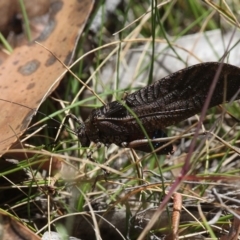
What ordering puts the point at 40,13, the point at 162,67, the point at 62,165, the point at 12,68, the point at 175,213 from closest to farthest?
1. the point at 175,213
2. the point at 62,165
3. the point at 12,68
4. the point at 40,13
5. the point at 162,67

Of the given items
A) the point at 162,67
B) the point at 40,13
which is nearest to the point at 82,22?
the point at 40,13

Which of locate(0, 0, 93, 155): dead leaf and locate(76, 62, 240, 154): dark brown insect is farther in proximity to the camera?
locate(0, 0, 93, 155): dead leaf

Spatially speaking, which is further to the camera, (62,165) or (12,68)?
(12,68)

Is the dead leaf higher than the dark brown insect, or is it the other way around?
the dead leaf

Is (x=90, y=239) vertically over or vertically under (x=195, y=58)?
under

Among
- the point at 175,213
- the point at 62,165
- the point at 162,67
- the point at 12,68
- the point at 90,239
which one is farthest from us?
the point at 162,67

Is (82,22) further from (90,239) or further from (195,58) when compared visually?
(90,239)
